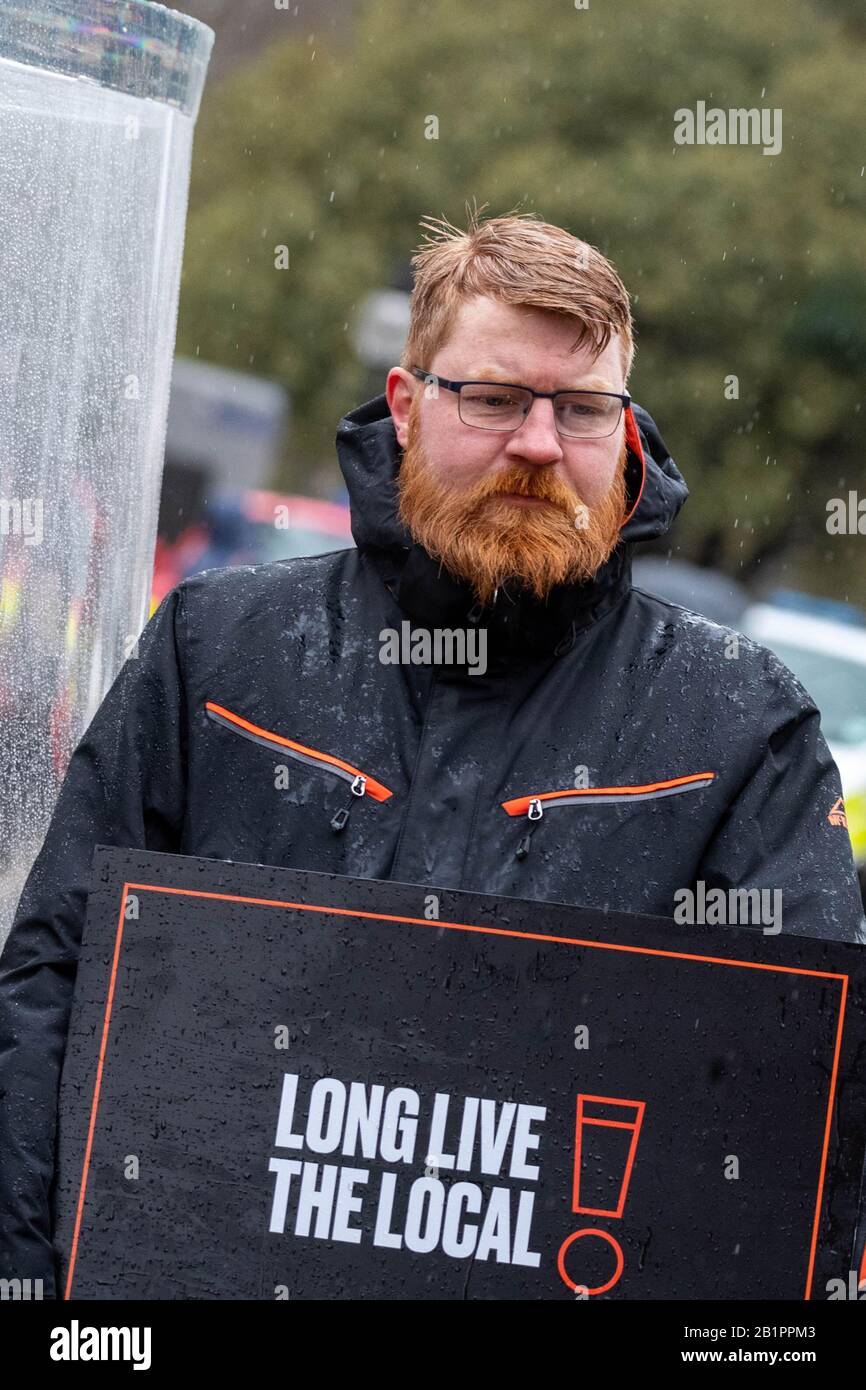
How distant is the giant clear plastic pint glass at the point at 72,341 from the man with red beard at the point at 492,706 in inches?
12.5

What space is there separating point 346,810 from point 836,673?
9275 mm

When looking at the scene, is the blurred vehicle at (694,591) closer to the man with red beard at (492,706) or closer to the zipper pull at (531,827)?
the man with red beard at (492,706)

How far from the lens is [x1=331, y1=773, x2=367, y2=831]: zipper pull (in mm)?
2955

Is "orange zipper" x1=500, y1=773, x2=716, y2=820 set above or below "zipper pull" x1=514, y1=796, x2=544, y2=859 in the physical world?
above

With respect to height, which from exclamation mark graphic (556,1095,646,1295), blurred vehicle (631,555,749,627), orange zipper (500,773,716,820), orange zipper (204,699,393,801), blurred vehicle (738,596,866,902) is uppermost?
blurred vehicle (631,555,749,627)

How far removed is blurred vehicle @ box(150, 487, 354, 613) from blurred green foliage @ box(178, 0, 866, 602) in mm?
3911

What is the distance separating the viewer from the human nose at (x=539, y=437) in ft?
9.68

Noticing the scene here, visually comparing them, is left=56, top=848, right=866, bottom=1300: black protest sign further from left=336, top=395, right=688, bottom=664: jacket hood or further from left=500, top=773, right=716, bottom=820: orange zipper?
left=336, top=395, right=688, bottom=664: jacket hood

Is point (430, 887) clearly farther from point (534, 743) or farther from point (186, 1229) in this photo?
point (186, 1229)

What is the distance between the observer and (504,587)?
3033 mm

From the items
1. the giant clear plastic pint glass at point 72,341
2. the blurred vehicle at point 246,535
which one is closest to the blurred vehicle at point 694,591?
the blurred vehicle at point 246,535

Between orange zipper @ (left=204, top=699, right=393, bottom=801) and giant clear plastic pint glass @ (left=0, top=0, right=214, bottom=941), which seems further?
giant clear plastic pint glass @ (left=0, top=0, right=214, bottom=941)

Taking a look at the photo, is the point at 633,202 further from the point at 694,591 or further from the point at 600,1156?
the point at 600,1156

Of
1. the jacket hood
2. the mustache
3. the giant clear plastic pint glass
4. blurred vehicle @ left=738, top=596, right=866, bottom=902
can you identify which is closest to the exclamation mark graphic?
the jacket hood
